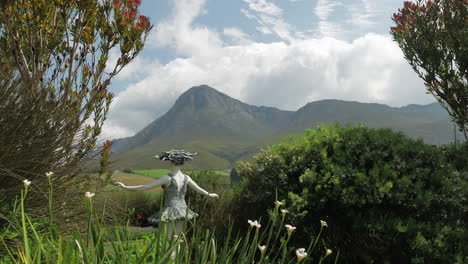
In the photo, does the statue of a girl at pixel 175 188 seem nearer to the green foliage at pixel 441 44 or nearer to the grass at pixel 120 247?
the grass at pixel 120 247

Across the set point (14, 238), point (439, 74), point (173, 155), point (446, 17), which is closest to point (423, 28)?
point (446, 17)

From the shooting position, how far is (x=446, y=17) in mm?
9562

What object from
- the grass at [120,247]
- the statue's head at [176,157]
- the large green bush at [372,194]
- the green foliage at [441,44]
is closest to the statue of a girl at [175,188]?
the statue's head at [176,157]

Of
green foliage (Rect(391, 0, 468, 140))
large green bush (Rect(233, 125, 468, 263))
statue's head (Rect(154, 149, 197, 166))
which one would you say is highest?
green foliage (Rect(391, 0, 468, 140))

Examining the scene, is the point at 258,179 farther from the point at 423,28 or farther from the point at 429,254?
the point at 423,28

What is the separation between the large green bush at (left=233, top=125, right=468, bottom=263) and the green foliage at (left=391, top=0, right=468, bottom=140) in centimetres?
400

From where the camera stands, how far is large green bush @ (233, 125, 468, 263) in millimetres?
5043

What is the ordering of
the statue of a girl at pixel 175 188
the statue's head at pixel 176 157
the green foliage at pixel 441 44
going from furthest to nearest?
1. the green foliage at pixel 441 44
2. the statue's head at pixel 176 157
3. the statue of a girl at pixel 175 188

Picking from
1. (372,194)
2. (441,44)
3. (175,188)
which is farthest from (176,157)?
(441,44)

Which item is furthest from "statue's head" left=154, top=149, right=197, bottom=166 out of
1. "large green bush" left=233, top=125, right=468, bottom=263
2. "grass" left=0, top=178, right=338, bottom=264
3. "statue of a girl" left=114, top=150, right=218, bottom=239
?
"grass" left=0, top=178, right=338, bottom=264

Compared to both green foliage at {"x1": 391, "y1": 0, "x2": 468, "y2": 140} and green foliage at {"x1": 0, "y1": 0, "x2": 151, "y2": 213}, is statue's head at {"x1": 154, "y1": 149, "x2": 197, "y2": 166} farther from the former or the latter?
green foliage at {"x1": 391, "y1": 0, "x2": 468, "y2": 140}

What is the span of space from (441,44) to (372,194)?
257 inches

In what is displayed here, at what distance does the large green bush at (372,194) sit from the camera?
5.04m

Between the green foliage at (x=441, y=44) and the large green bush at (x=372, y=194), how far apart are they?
157 inches
